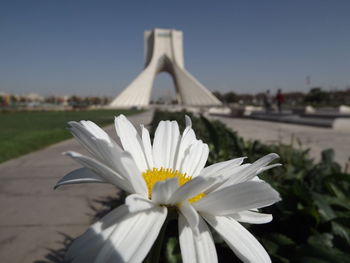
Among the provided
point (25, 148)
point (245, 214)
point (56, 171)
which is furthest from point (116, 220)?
point (25, 148)

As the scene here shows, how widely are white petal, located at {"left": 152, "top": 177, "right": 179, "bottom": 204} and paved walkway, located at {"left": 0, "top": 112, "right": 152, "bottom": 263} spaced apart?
142 cm

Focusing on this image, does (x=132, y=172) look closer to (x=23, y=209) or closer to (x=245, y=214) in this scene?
(x=245, y=214)

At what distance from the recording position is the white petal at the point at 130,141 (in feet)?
1.59

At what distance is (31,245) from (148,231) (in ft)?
5.15

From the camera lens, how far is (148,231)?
1.06 ft

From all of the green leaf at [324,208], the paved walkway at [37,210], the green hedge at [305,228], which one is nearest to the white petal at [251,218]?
the green hedge at [305,228]

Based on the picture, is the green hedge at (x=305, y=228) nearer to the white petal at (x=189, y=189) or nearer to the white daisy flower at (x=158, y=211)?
the white daisy flower at (x=158, y=211)

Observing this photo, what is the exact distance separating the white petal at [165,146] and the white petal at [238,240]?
190mm

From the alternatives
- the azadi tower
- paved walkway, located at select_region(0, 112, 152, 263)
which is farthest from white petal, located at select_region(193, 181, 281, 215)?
the azadi tower

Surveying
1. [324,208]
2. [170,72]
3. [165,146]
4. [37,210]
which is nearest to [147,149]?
[165,146]

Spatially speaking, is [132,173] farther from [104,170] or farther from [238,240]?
[238,240]

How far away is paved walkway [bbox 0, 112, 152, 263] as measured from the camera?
1580mm

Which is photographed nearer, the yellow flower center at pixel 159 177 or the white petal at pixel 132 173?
the white petal at pixel 132 173

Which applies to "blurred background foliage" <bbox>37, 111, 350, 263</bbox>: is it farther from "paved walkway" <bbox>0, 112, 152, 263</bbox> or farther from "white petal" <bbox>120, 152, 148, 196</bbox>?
"paved walkway" <bbox>0, 112, 152, 263</bbox>
